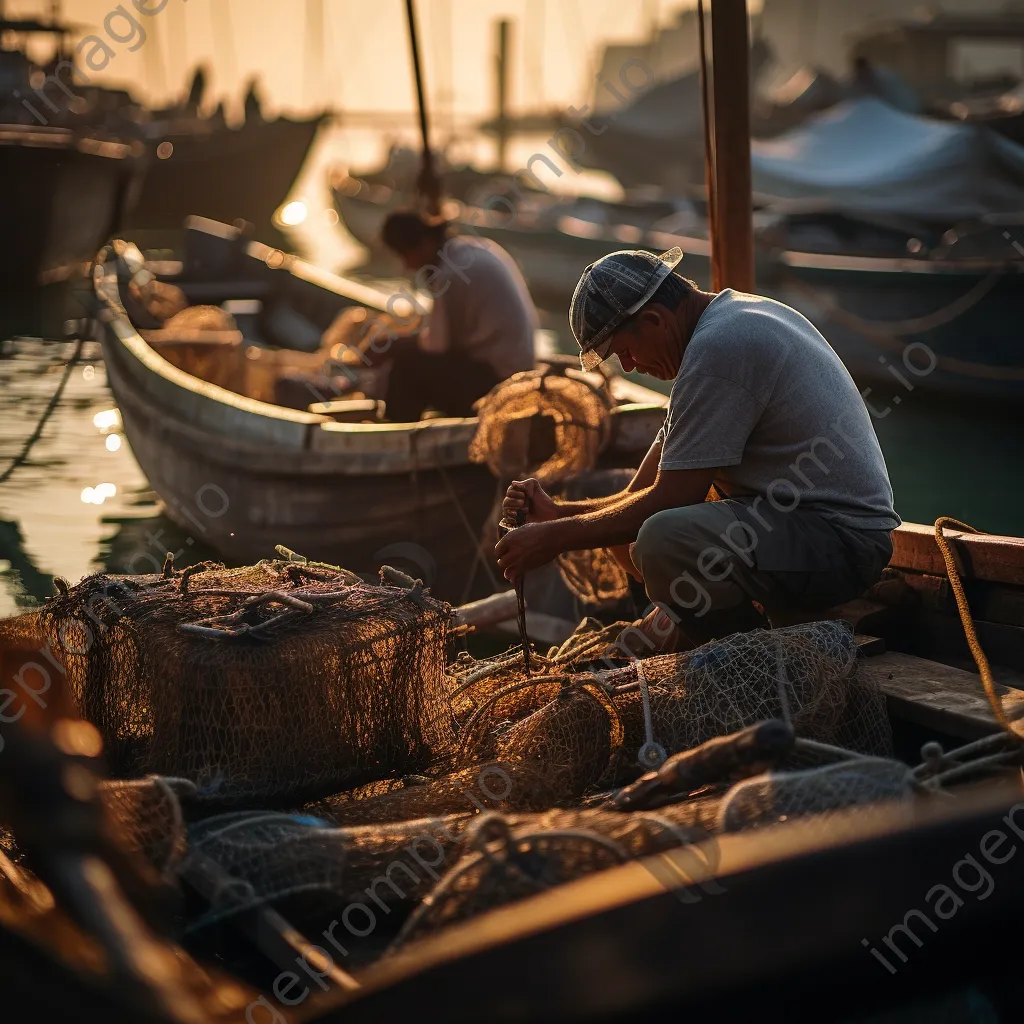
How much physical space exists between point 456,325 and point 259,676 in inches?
180

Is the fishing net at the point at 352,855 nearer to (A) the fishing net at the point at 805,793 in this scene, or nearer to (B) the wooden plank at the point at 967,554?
(A) the fishing net at the point at 805,793

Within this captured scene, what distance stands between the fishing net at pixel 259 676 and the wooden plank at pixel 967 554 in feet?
5.56

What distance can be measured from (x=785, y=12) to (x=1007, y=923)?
15102cm

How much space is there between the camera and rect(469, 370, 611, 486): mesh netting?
242 inches

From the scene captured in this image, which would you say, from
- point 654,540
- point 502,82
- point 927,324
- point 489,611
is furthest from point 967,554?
point 502,82

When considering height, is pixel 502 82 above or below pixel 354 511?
above

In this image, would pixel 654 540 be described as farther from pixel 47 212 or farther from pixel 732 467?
pixel 47 212

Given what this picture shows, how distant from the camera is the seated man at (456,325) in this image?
7648mm

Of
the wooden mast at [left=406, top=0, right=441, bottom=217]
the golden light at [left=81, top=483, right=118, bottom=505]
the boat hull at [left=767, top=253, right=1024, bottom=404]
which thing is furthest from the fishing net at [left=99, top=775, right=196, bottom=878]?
the boat hull at [left=767, top=253, right=1024, bottom=404]

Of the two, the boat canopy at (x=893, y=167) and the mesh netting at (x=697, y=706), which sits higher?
the boat canopy at (x=893, y=167)

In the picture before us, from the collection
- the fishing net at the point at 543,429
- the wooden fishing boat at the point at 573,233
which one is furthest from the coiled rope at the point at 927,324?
the fishing net at the point at 543,429

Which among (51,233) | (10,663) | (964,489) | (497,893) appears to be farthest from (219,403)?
(51,233)

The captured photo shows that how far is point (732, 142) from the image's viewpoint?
5637 millimetres

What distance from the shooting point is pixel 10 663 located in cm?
374
